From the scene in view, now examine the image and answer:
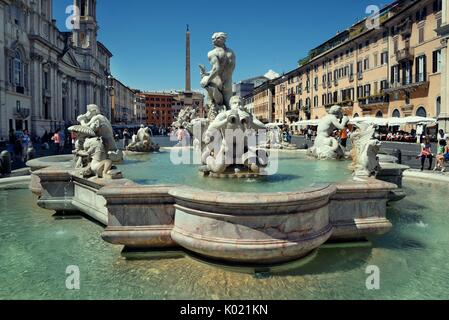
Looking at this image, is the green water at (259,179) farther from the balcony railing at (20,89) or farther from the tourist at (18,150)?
the balcony railing at (20,89)

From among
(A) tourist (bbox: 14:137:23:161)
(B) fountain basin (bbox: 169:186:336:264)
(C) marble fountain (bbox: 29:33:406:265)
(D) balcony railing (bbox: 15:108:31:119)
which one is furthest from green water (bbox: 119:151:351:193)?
(D) balcony railing (bbox: 15:108:31:119)

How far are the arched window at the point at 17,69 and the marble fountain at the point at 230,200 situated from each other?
3575cm

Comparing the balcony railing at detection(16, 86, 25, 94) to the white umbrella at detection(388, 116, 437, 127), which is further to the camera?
the balcony railing at detection(16, 86, 25, 94)

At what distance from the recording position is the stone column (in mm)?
28703

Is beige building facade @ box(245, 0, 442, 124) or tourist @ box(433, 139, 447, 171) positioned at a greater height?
beige building facade @ box(245, 0, 442, 124)

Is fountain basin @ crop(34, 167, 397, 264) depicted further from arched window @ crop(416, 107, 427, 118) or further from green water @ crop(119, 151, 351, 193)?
arched window @ crop(416, 107, 427, 118)

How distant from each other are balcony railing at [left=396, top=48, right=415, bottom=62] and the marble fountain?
33.4 meters

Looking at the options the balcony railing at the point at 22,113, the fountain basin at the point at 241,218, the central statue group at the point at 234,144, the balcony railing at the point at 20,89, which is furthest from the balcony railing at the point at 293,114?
the fountain basin at the point at 241,218

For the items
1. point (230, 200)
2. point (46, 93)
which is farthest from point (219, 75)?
point (46, 93)

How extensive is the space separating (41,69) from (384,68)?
39.7 meters

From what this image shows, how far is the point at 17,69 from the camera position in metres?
38.3

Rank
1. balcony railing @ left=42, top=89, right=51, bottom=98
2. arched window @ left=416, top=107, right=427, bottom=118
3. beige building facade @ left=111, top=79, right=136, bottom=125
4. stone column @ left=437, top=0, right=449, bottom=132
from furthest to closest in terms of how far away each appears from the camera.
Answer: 1. beige building facade @ left=111, top=79, right=136, bottom=125
2. balcony railing @ left=42, top=89, right=51, bottom=98
3. arched window @ left=416, top=107, right=427, bottom=118
4. stone column @ left=437, top=0, right=449, bottom=132
